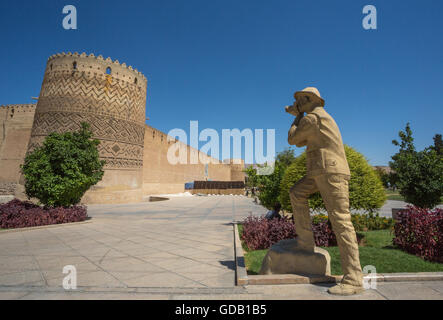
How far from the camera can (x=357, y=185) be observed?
5.79m

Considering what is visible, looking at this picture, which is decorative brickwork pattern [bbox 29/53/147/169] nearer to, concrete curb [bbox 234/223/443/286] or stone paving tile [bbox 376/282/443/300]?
concrete curb [bbox 234/223/443/286]

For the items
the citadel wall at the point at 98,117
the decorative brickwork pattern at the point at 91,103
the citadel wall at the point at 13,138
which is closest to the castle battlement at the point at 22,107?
the citadel wall at the point at 13,138

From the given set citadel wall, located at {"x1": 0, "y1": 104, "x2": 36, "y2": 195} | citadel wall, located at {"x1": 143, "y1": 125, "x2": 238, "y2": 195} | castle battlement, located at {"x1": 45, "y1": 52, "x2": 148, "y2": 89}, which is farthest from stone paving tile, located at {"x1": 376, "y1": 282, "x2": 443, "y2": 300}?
citadel wall, located at {"x1": 0, "y1": 104, "x2": 36, "y2": 195}

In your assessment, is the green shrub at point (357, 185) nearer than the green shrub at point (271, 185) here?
Yes

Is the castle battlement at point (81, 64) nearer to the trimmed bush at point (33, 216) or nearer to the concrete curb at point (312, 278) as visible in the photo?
the trimmed bush at point (33, 216)

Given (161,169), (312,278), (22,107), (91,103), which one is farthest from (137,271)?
(22,107)

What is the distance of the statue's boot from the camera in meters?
2.39

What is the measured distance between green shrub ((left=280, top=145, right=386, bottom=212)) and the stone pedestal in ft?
9.54

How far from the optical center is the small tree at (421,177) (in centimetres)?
763

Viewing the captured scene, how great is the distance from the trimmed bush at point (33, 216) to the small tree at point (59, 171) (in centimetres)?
54

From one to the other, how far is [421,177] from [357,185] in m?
3.95
